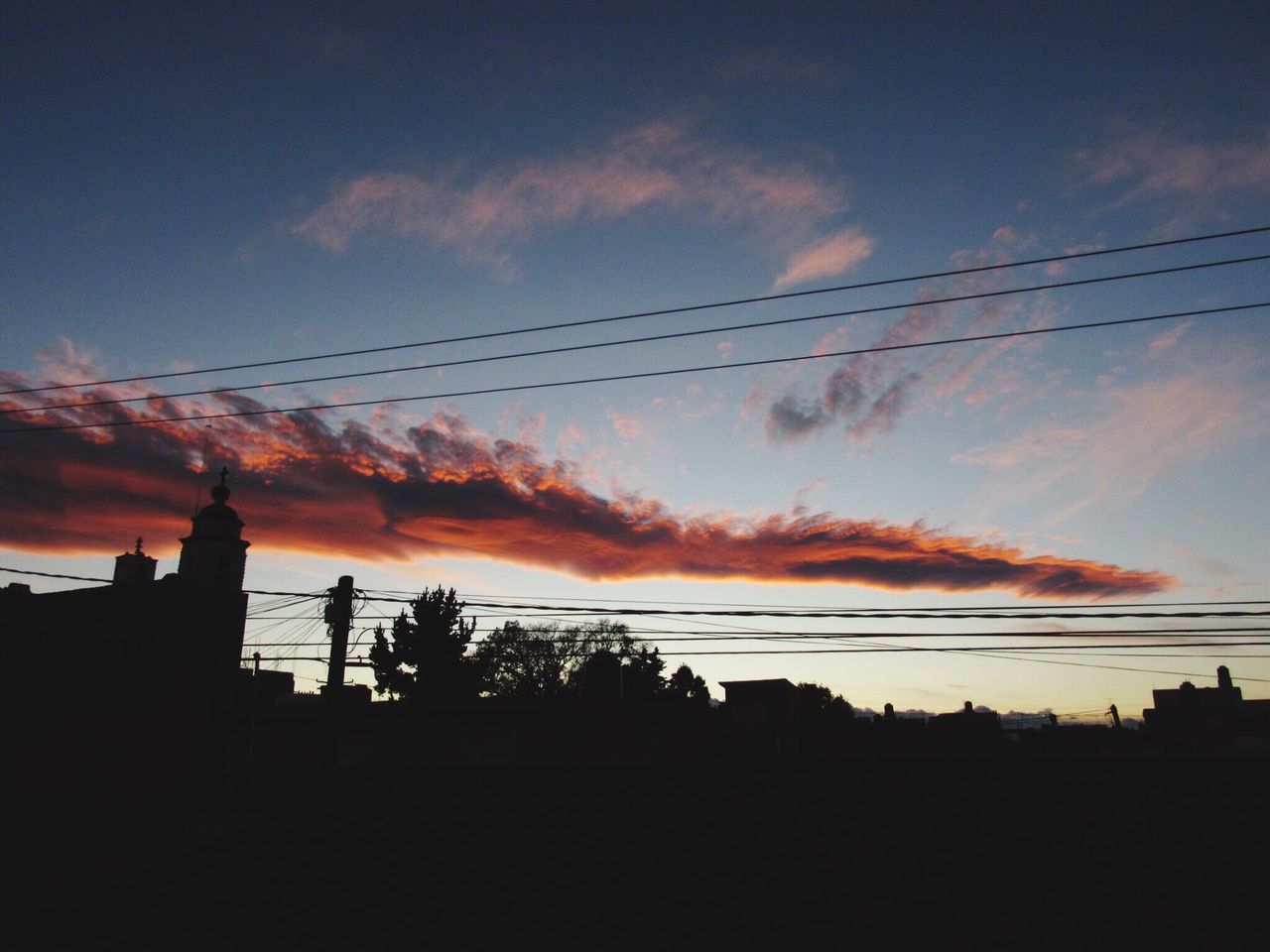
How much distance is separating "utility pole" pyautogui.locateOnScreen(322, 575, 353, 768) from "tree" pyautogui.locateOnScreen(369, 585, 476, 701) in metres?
59.0

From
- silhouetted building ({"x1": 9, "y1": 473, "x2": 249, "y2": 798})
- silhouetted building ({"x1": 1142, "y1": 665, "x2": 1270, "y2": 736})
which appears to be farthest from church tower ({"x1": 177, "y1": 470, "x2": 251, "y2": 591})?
silhouetted building ({"x1": 1142, "y1": 665, "x2": 1270, "y2": 736})

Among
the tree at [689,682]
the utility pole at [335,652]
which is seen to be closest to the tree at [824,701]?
the tree at [689,682]

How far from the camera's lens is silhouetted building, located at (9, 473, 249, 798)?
24.7m

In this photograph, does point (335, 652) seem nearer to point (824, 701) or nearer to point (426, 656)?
point (426, 656)

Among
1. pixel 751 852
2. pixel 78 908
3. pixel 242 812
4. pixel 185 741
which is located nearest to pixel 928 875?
pixel 751 852

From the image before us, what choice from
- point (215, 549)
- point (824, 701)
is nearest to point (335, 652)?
point (215, 549)

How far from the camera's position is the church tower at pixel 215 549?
49938 mm

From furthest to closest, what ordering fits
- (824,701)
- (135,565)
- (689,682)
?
(824,701), (689,682), (135,565)

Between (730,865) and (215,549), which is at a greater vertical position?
(215,549)

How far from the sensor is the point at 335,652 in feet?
57.3

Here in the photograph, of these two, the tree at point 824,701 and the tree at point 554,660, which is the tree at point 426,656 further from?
the tree at point 824,701

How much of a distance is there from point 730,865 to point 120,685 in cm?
2508

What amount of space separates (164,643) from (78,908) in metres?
19.3

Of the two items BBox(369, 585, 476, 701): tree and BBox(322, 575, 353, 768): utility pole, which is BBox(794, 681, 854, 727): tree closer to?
BBox(369, 585, 476, 701): tree
